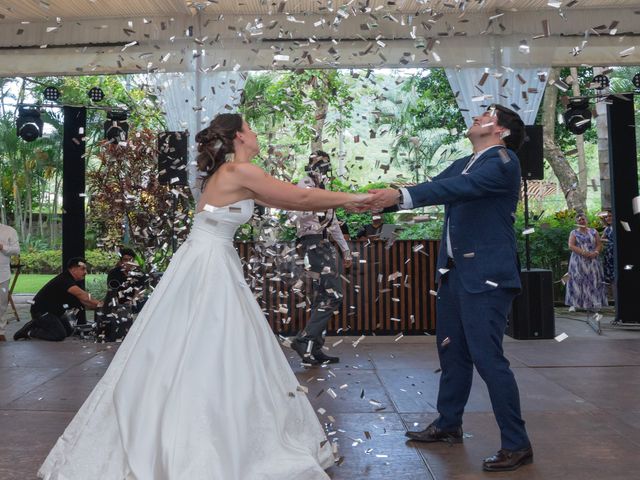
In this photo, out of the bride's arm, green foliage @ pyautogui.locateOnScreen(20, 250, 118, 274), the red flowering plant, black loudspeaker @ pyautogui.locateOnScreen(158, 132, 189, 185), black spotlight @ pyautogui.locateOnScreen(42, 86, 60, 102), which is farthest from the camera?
green foliage @ pyautogui.locateOnScreen(20, 250, 118, 274)

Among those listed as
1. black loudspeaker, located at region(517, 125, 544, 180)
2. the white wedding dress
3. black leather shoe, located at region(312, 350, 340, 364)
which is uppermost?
black loudspeaker, located at region(517, 125, 544, 180)

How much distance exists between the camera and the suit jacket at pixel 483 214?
11.1 ft

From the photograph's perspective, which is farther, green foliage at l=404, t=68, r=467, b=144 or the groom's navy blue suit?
green foliage at l=404, t=68, r=467, b=144

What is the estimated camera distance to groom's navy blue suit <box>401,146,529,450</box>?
11.1 ft

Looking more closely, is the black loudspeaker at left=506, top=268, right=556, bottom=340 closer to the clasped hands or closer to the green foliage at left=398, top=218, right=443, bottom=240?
the clasped hands

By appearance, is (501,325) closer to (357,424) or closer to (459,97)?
(357,424)

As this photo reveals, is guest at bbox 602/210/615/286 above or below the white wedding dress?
above

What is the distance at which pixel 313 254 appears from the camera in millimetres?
6297

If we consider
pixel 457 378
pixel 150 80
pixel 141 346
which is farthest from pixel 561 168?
pixel 141 346

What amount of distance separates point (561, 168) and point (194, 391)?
15367 millimetres

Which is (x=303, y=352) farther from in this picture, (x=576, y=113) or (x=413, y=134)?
(x=413, y=134)

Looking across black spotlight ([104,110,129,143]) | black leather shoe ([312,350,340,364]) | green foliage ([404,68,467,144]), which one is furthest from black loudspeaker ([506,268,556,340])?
green foliage ([404,68,467,144])

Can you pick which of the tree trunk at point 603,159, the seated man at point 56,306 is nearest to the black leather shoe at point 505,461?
the seated man at point 56,306

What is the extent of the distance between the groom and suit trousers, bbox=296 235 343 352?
2614mm
